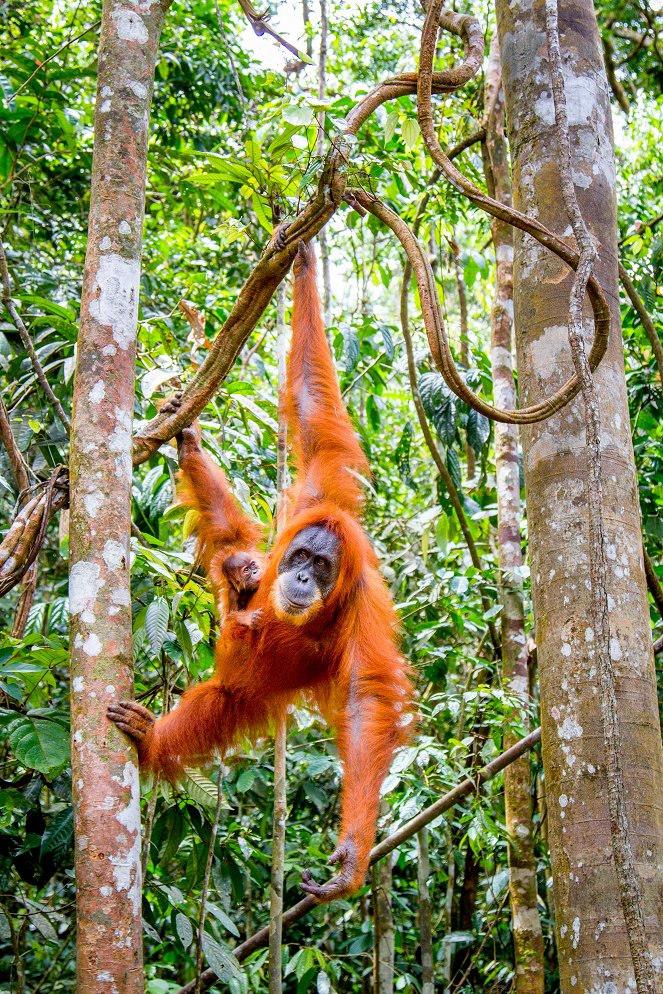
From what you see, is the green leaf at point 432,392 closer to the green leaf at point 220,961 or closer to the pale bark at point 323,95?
the pale bark at point 323,95

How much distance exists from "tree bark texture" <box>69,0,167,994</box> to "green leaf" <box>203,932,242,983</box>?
148 cm

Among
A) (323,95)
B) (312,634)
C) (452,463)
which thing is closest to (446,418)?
(452,463)

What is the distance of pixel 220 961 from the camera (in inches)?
127

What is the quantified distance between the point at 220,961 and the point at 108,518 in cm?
195

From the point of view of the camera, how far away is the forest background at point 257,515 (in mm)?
3281

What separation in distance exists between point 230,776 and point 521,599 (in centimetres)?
155

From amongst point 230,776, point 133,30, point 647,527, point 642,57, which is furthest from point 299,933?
point 642,57

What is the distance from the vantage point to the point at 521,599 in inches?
158

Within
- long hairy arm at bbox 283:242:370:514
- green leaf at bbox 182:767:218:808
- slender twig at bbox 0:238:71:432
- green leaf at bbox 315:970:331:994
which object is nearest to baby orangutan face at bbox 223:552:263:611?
long hairy arm at bbox 283:242:370:514

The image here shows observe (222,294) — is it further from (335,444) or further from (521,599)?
(521,599)

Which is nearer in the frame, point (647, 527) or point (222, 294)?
point (647, 527)

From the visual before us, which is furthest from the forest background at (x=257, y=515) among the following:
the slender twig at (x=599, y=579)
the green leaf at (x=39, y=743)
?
the slender twig at (x=599, y=579)

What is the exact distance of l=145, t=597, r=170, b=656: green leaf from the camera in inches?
123

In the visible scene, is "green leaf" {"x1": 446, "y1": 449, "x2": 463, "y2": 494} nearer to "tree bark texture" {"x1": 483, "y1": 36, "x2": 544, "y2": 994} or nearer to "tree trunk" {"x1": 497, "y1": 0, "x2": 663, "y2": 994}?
"tree bark texture" {"x1": 483, "y1": 36, "x2": 544, "y2": 994}
